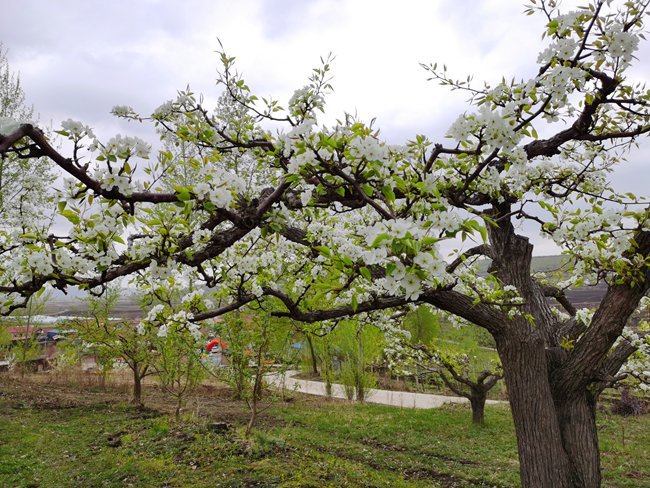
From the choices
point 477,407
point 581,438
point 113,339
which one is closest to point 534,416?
point 581,438

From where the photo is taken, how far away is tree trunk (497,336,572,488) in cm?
337

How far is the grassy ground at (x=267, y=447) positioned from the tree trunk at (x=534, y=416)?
87.0 inches

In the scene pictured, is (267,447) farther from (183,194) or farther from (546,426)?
(183,194)

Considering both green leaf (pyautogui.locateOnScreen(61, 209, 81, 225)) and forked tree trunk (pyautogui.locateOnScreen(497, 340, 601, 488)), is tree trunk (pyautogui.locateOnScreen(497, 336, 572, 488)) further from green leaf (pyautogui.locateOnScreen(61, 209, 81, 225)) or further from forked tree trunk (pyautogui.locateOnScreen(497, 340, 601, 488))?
green leaf (pyautogui.locateOnScreen(61, 209, 81, 225))

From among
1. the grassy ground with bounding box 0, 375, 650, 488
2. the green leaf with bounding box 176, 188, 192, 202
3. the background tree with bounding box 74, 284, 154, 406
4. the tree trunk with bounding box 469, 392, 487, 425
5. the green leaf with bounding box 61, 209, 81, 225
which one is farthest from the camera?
the tree trunk with bounding box 469, 392, 487, 425

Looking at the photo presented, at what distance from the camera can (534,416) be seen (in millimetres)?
3467

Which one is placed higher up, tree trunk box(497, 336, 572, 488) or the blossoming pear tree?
the blossoming pear tree

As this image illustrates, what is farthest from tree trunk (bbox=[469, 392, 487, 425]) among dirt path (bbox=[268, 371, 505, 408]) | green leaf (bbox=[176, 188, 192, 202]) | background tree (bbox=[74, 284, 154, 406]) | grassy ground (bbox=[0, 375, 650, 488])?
green leaf (bbox=[176, 188, 192, 202])

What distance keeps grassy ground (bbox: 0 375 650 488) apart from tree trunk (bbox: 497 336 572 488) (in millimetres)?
2209

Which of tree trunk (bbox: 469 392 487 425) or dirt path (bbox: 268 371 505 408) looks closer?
tree trunk (bbox: 469 392 487 425)

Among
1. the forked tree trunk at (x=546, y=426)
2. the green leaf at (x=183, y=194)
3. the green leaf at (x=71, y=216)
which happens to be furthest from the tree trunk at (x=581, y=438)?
the green leaf at (x=71, y=216)

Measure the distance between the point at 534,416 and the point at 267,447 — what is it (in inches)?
154

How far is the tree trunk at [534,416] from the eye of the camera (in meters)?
3.37

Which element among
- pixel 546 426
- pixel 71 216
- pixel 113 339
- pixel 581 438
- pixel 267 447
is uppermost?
pixel 71 216
